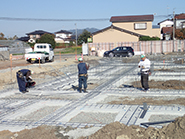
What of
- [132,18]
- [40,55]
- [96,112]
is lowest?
[96,112]

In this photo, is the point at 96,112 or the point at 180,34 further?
the point at 180,34

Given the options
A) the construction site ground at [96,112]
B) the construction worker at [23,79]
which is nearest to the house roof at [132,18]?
the construction site ground at [96,112]

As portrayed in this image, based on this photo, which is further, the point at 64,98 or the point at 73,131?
the point at 64,98

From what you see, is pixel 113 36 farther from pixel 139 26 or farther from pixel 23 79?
pixel 23 79

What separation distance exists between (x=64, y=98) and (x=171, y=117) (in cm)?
450

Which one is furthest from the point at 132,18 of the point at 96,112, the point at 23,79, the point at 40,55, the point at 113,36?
the point at 96,112

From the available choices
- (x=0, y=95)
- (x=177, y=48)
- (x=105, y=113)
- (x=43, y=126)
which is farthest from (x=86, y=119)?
(x=177, y=48)

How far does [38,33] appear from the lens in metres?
97.0

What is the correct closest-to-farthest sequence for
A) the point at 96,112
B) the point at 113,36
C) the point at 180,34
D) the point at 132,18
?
the point at 96,112 → the point at 113,36 → the point at 180,34 → the point at 132,18

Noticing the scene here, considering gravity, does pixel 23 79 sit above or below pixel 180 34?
below

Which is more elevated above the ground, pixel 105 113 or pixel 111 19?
pixel 111 19

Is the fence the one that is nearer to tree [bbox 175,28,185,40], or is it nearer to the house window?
tree [bbox 175,28,185,40]

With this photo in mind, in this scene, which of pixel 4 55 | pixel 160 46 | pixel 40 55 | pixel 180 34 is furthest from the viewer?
pixel 180 34

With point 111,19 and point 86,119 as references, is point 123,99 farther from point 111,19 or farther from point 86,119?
point 111,19
